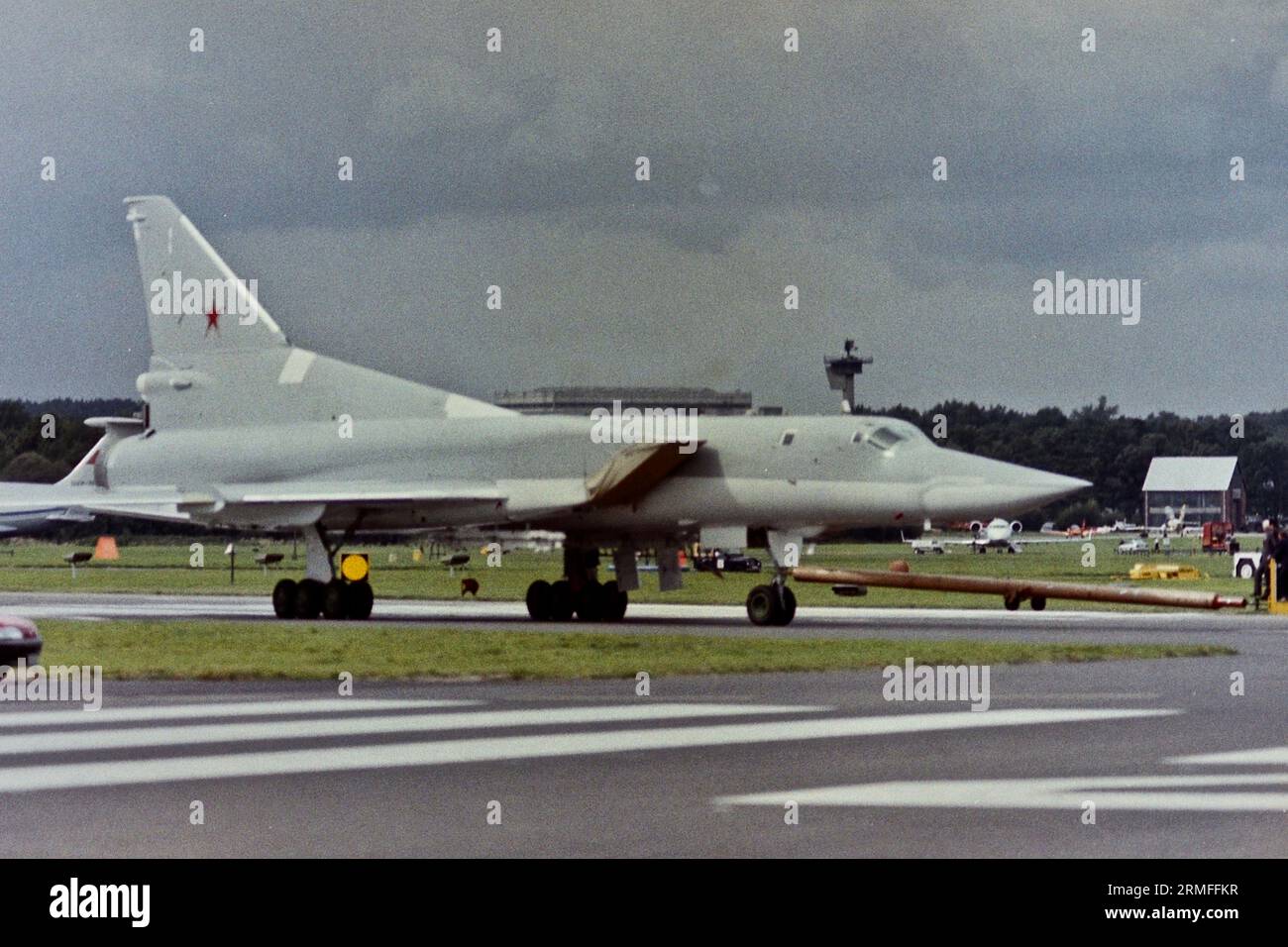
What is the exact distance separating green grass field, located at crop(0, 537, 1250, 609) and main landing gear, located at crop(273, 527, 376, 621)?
255 inches

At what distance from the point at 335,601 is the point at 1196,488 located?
68.2 metres

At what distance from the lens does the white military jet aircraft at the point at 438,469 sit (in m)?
28.8

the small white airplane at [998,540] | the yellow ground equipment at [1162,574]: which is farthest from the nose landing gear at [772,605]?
the small white airplane at [998,540]

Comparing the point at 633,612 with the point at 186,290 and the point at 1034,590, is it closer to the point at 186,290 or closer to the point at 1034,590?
the point at 1034,590

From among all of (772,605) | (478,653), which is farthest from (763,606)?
(478,653)

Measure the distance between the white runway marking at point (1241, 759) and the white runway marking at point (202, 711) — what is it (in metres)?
6.06

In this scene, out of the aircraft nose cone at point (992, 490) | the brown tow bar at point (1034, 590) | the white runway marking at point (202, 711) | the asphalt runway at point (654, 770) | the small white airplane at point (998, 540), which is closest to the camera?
the asphalt runway at point (654, 770)

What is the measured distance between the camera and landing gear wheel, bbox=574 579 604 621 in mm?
31094

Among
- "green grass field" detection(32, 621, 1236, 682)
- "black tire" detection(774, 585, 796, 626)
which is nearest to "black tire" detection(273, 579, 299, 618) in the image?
"green grass field" detection(32, 621, 1236, 682)

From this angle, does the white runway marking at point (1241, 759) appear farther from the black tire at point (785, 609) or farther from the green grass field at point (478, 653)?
the black tire at point (785, 609)
